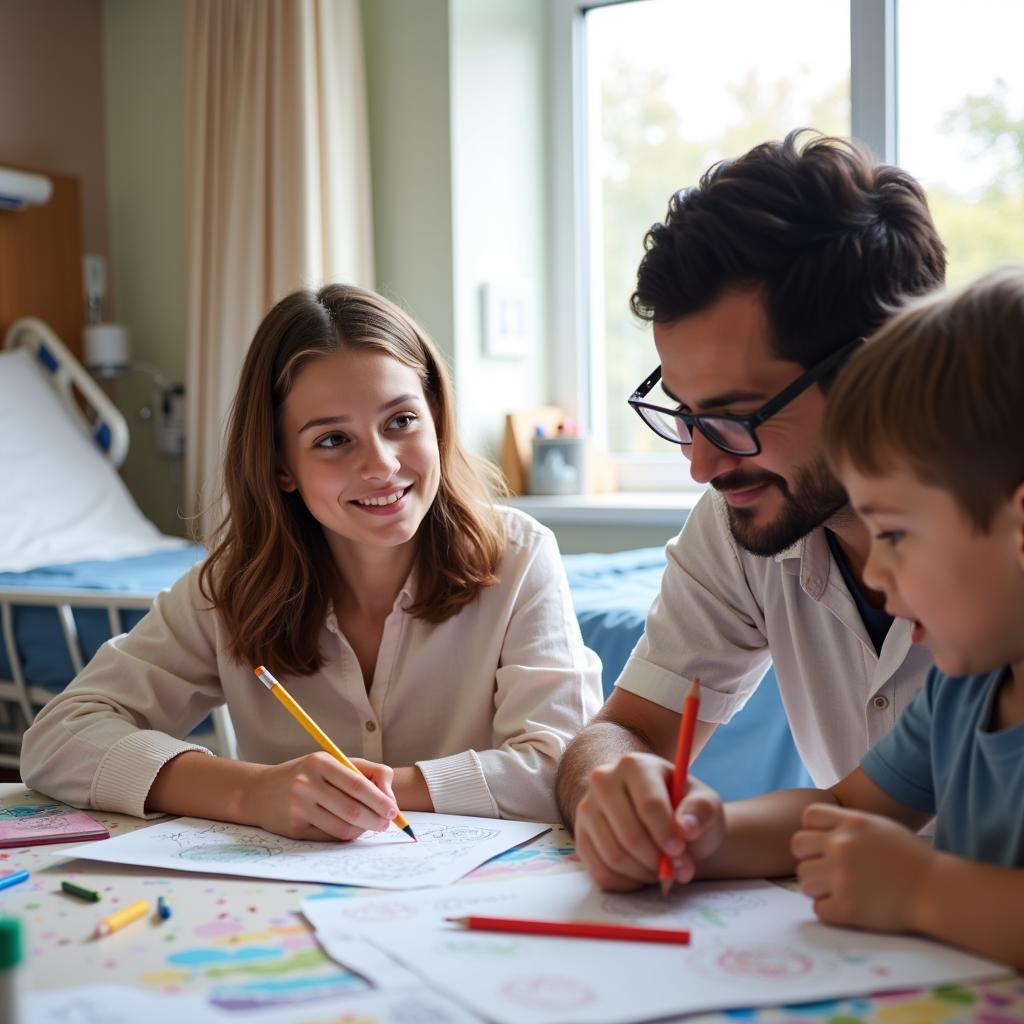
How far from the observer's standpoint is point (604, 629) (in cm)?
205

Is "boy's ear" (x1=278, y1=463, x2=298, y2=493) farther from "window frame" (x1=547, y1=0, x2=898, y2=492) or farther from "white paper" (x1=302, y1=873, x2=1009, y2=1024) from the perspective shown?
"window frame" (x1=547, y1=0, x2=898, y2=492)

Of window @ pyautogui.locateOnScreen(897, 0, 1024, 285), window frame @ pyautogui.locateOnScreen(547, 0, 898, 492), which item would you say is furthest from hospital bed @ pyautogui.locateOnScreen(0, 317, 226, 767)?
window @ pyautogui.locateOnScreen(897, 0, 1024, 285)

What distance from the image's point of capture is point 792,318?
3.57 feet

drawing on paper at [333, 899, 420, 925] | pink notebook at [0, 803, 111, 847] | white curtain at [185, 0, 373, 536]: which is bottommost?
pink notebook at [0, 803, 111, 847]

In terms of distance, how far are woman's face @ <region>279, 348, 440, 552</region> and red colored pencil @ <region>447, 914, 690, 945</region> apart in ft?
2.32

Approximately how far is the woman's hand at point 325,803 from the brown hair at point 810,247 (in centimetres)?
Answer: 49

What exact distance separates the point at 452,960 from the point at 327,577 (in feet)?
2.81

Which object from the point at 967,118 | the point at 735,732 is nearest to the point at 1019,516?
the point at 735,732

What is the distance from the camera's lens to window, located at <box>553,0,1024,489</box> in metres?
2.97

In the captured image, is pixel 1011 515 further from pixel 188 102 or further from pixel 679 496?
pixel 188 102

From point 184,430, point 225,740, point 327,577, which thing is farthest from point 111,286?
point 327,577

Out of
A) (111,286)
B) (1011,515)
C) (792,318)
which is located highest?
(111,286)

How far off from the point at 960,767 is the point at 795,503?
0.32m

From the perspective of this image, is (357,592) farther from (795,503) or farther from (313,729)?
(795,503)
